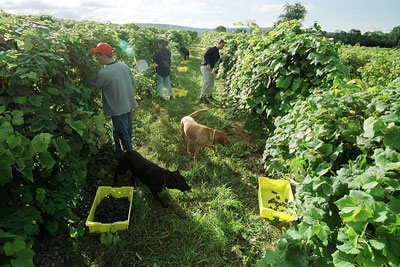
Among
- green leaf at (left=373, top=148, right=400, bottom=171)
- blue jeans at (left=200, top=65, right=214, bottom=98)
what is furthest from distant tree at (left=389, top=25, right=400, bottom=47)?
green leaf at (left=373, top=148, right=400, bottom=171)

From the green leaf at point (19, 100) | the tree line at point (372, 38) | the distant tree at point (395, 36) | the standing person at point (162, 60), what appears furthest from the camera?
the tree line at point (372, 38)

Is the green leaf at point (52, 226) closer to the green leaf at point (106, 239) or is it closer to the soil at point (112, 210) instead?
the green leaf at point (106, 239)

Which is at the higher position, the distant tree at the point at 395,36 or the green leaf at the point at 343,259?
the distant tree at the point at 395,36

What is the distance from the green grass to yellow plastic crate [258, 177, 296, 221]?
0.17m

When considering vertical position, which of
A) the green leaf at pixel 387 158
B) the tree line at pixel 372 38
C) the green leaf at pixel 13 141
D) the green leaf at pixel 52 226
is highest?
the tree line at pixel 372 38

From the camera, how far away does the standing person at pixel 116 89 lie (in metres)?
3.64

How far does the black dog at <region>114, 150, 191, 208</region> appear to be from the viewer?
3285 mm

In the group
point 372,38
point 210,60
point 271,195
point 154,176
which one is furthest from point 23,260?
point 372,38

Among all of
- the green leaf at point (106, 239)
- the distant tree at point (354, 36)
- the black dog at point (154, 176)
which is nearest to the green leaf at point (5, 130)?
the green leaf at point (106, 239)

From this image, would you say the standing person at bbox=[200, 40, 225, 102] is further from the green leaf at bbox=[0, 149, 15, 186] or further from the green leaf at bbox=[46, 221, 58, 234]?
the green leaf at bbox=[0, 149, 15, 186]

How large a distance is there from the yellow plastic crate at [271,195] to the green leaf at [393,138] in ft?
6.94

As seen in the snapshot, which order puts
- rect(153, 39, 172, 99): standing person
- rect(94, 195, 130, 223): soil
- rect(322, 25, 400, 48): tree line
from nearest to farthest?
rect(94, 195, 130, 223): soil < rect(153, 39, 172, 99): standing person < rect(322, 25, 400, 48): tree line

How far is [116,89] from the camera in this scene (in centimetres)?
383

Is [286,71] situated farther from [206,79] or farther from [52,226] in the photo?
[206,79]
